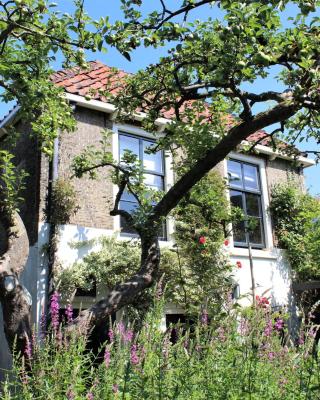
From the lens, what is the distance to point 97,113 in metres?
10.1

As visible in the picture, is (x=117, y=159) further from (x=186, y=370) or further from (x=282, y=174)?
(x=186, y=370)

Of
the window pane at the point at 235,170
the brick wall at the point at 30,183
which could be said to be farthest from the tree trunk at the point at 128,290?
the window pane at the point at 235,170

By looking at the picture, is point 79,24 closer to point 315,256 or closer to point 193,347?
point 193,347

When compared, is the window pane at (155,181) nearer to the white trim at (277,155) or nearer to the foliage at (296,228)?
the white trim at (277,155)

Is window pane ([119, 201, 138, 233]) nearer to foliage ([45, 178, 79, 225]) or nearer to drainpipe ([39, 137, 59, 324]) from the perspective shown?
foliage ([45, 178, 79, 225])

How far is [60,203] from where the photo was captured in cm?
883

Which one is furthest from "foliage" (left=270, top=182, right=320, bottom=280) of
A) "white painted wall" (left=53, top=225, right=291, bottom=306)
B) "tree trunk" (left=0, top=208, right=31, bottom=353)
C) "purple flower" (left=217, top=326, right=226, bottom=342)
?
"purple flower" (left=217, top=326, right=226, bottom=342)

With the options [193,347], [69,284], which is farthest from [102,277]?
[193,347]

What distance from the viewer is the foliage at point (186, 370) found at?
2646mm

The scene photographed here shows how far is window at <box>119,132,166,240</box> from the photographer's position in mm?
10141

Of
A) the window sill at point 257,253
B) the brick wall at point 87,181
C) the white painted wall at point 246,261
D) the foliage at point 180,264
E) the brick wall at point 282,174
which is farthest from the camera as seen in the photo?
the brick wall at point 282,174

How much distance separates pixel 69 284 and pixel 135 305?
133 centimetres

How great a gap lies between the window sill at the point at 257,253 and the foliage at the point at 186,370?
25.7ft

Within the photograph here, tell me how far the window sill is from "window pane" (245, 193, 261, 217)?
1.05 m
